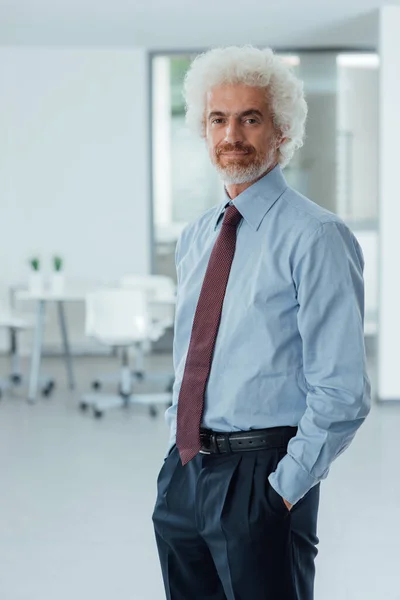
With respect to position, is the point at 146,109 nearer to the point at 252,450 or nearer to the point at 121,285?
the point at 121,285

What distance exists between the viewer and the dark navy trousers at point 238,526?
165 cm

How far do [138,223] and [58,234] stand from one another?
801 millimetres

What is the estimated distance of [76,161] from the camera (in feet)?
27.8

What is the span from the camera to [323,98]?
8281 millimetres

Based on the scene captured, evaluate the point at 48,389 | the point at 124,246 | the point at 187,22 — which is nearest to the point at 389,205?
the point at 187,22

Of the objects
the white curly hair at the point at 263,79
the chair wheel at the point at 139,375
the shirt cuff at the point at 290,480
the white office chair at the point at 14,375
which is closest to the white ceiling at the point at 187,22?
the white office chair at the point at 14,375

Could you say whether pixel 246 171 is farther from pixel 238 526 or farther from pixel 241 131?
pixel 238 526

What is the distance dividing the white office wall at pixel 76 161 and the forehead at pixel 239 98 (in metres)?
6.84

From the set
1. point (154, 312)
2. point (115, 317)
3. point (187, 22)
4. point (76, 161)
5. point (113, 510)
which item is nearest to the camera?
point (113, 510)

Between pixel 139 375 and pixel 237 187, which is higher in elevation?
pixel 237 187

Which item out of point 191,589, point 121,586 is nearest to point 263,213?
point 191,589

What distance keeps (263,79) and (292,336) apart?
510 millimetres

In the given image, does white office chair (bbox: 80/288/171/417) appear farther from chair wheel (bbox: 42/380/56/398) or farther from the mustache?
the mustache

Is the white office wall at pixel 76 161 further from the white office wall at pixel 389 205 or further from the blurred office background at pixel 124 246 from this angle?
the white office wall at pixel 389 205
